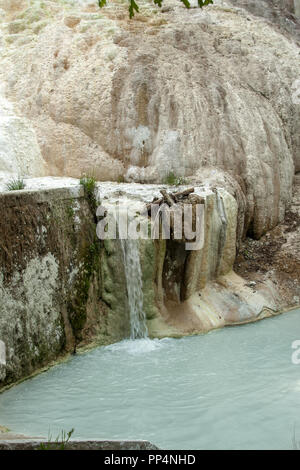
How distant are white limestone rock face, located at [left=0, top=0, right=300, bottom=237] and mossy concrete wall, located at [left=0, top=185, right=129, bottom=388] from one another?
11.4 feet

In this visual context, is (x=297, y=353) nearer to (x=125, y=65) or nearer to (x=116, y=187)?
(x=116, y=187)

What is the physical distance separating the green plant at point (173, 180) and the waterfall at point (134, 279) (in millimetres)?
2657

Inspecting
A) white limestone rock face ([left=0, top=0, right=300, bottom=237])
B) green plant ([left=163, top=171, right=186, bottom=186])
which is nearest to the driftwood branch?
green plant ([left=163, top=171, right=186, bottom=186])

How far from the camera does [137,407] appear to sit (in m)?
5.89

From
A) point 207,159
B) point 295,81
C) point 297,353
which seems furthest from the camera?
point 295,81

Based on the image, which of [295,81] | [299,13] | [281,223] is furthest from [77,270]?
[299,13]

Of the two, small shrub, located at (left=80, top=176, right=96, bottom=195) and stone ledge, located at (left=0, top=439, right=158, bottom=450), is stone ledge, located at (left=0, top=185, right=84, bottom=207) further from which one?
stone ledge, located at (left=0, top=439, right=158, bottom=450)

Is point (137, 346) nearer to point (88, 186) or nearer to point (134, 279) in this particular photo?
point (134, 279)

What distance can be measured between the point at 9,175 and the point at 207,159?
12.6 feet

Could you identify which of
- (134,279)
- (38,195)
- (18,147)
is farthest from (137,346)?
(18,147)

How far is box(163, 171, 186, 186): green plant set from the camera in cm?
1085

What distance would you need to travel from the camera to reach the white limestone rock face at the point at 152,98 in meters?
11.4

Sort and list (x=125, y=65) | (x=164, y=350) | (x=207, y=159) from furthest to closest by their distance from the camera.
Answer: (x=125, y=65), (x=207, y=159), (x=164, y=350)

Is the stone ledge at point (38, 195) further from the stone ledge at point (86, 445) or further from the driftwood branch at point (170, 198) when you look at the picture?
the stone ledge at point (86, 445)
